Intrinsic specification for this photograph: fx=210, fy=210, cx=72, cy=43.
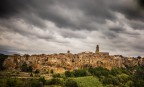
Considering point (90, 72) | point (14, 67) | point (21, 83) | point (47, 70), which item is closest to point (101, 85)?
point (90, 72)

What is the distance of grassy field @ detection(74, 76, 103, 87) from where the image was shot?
474 ft

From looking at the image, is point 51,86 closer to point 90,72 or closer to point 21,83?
point 21,83

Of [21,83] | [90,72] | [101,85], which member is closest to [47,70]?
[90,72]

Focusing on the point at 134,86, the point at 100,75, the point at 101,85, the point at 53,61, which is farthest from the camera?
the point at 53,61

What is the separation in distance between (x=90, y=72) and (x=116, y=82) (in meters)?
25.4

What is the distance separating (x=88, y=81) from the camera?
6009 inches

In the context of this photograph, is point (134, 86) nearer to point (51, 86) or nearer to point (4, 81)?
point (51, 86)

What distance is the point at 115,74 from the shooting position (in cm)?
18862

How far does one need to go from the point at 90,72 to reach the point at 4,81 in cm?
8355

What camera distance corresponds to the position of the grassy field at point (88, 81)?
474 ft

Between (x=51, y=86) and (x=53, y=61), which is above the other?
(x=53, y=61)

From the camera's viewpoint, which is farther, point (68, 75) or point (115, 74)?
point (115, 74)

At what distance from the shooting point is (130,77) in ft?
592

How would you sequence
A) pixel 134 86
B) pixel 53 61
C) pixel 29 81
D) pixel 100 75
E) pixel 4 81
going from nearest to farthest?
pixel 4 81
pixel 29 81
pixel 134 86
pixel 100 75
pixel 53 61
